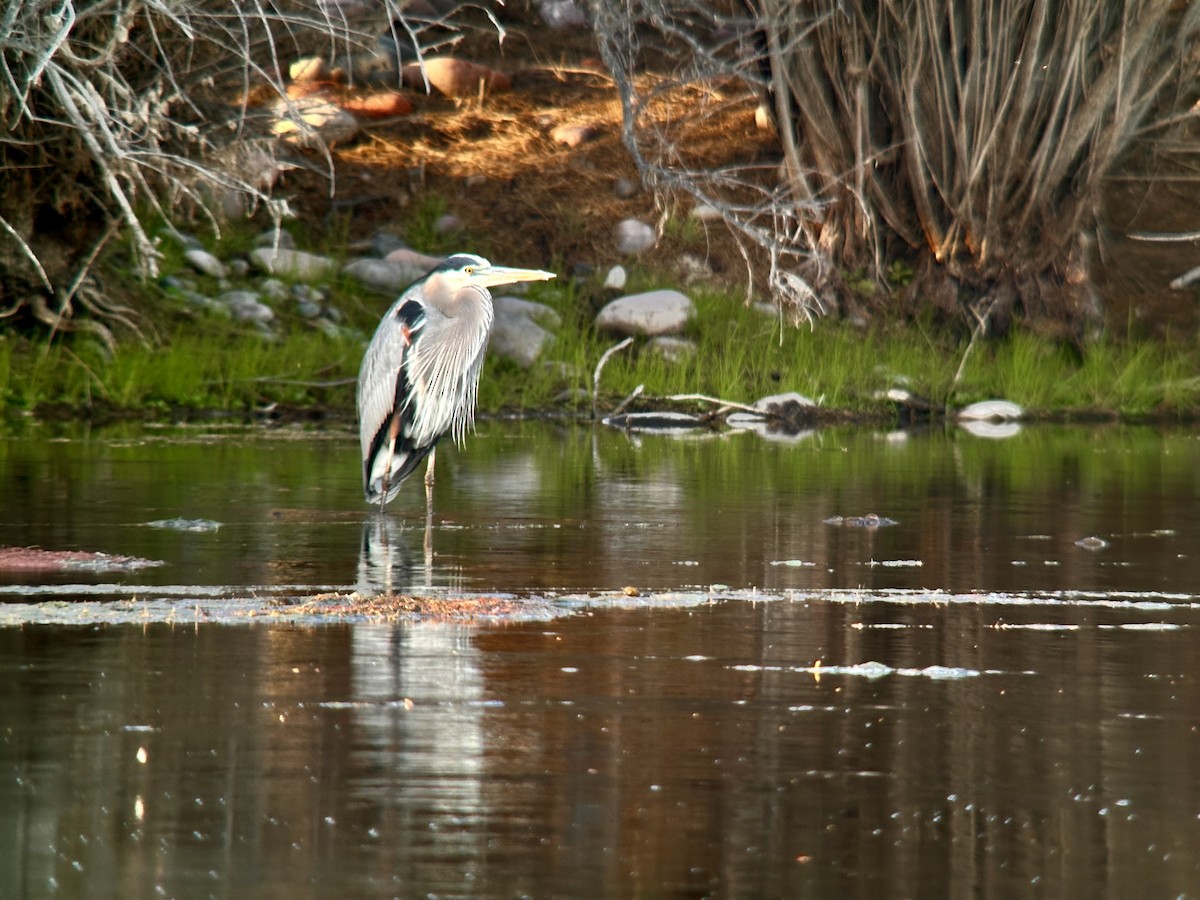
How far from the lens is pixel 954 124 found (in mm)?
20719

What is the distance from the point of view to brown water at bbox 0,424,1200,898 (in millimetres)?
3992

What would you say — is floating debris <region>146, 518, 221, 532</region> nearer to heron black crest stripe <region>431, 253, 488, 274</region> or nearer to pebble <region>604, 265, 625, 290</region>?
heron black crest stripe <region>431, 253, 488, 274</region>

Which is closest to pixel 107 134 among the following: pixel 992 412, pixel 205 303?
pixel 205 303

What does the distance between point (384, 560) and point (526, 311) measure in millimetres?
11691

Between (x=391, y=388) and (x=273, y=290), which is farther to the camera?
(x=273, y=290)

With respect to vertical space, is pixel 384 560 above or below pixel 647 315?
below

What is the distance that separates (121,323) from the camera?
17.9 m

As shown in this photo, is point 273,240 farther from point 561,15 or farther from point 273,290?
point 561,15

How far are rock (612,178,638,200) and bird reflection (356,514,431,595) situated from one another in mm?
13754

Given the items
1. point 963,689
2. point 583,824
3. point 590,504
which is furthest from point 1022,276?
point 583,824

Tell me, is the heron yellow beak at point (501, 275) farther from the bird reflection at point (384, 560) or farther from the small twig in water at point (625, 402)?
the small twig in water at point (625, 402)

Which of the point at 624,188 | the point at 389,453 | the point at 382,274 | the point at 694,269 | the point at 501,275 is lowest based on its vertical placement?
the point at 389,453

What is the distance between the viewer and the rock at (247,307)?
19438 mm

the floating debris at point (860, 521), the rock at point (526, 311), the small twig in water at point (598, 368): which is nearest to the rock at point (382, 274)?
the rock at point (526, 311)
